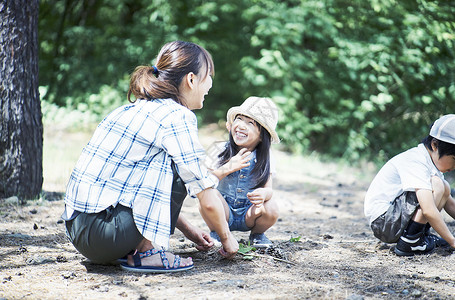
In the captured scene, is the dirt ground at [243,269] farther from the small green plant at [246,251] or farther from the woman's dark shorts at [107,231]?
the woman's dark shorts at [107,231]

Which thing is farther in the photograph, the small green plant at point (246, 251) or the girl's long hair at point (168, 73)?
the small green plant at point (246, 251)

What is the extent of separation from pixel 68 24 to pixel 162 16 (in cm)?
207

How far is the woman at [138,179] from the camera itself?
2.48 m

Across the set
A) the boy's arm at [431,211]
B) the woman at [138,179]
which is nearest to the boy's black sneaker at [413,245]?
the boy's arm at [431,211]

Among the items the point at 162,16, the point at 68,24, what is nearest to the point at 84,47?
the point at 68,24

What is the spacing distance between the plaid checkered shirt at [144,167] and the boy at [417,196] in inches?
52.7

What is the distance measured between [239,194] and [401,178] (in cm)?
103

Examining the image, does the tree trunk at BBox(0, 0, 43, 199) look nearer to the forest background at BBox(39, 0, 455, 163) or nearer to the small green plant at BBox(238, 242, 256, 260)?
the small green plant at BBox(238, 242, 256, 260)

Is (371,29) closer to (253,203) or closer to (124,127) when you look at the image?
(253,203)

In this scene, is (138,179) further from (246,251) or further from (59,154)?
(59,154)

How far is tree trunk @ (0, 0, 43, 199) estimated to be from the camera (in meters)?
3.95

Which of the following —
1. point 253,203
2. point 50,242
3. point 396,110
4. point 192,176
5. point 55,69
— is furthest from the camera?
point 55,69

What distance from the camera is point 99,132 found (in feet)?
8.46

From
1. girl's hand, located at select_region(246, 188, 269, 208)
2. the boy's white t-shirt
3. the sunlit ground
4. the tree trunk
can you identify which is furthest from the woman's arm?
the sunlit ground
